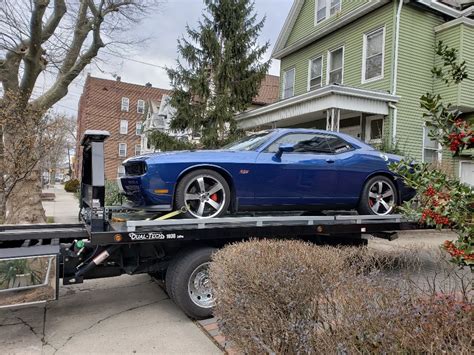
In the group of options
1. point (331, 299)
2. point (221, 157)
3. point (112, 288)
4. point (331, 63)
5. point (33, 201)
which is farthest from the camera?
point (331, 63)

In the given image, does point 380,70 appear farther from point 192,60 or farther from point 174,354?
point 174,354

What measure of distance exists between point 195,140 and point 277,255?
12.6 metres

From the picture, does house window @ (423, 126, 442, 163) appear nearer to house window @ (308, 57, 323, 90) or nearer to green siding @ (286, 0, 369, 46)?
house window @ (308, 57, 323, 90)

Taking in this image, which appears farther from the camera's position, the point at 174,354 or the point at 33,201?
the point at 33,201

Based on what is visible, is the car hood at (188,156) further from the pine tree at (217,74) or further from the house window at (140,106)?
the house window at (140,106)

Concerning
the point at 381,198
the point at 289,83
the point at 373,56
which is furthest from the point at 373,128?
the point at 381,198

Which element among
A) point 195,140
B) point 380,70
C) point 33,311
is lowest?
point 33,311

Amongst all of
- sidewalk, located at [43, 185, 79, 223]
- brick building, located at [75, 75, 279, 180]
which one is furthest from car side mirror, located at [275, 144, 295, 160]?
brick building, located at [75, 75, 279, 180]

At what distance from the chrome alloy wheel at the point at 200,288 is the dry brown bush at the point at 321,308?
1218 millimetres

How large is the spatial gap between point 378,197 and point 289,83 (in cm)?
1198

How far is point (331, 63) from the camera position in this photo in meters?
14.7

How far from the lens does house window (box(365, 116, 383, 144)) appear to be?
12.5 m

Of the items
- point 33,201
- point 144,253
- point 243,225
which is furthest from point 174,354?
point 33,201

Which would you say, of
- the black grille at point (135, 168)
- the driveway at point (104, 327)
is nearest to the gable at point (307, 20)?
the black grille at point (135, 168)
